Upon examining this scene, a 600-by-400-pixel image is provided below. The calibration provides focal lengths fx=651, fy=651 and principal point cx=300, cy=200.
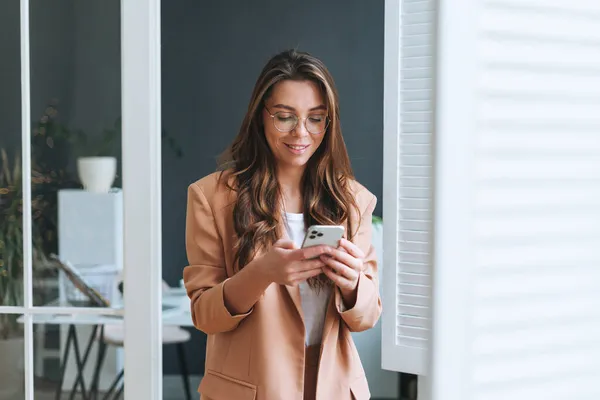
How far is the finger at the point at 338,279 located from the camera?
135 centimetres

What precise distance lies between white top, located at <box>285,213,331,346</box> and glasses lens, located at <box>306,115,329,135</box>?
0.20m

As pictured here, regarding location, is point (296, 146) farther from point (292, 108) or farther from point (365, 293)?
point (365, 293)

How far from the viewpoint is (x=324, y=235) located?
1.29 m

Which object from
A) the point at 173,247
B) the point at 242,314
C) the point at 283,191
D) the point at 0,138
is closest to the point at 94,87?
the point at 0,138

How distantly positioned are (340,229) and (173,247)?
322 cm

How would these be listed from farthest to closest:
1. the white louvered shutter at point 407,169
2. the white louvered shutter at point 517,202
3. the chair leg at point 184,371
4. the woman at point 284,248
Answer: the chair leg at point 184,371
the white louvered shutter at point 407,169
the woman at point 284,248
the white louvered shutter at point 517,202

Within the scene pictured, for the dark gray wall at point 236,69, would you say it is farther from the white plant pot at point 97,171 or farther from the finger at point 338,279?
the finger at point 338,279

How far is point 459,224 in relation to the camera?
1.31ft

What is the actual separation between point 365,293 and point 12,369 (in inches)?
43.0

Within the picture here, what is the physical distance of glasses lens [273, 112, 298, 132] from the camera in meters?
1.41

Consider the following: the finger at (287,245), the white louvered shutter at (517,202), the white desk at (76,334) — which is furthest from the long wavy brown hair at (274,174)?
the white louvered shutter at (517,202)

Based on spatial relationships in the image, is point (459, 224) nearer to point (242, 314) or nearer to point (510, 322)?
point (510, 322)

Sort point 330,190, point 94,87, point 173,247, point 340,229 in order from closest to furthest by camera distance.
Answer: point 340,229, point 330,190, point 94,87, point 173,247

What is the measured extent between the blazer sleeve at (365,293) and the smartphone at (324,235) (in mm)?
153
